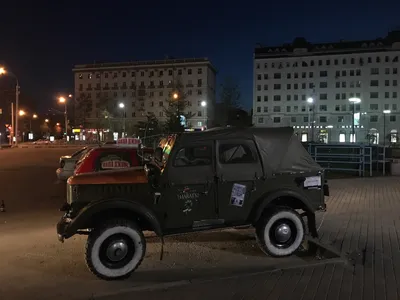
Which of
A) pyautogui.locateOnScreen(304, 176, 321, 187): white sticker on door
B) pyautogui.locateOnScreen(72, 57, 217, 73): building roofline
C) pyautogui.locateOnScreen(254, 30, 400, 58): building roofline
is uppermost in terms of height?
pyautogui.locateOnScreen(254, 30, 400, 58): building roofline

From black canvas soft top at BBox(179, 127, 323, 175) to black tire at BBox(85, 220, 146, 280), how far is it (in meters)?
1.78

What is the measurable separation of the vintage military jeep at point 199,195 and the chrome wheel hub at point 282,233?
0.05ft

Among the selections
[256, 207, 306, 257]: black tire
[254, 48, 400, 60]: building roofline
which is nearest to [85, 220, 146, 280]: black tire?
[256, 207, 306, 257]: black tire

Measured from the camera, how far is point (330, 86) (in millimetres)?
105938

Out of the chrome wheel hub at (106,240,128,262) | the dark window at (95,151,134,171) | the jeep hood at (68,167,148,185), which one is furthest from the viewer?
the dark window at (95,151,134,171)

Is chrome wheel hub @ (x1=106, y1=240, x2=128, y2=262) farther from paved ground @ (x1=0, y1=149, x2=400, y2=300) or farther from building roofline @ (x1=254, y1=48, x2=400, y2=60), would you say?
building roofline @ (x1=254, y1=48, x2=400, y2=60)

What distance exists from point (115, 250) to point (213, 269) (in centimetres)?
150

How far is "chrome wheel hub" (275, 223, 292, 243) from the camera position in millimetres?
7294

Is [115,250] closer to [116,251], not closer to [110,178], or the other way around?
[116,251]

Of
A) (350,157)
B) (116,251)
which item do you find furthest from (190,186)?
(350,157)

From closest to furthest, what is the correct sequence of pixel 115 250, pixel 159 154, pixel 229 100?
pixel 115 250 → pixel 159 154 → pixel 229 100

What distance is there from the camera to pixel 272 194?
23.3 feet

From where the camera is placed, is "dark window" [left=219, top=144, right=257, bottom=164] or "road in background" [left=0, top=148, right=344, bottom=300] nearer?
"road in background" [left=0, top=148, right=344, bottom=300]

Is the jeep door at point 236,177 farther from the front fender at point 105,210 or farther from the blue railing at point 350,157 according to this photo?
the blue railing at point 350,157
